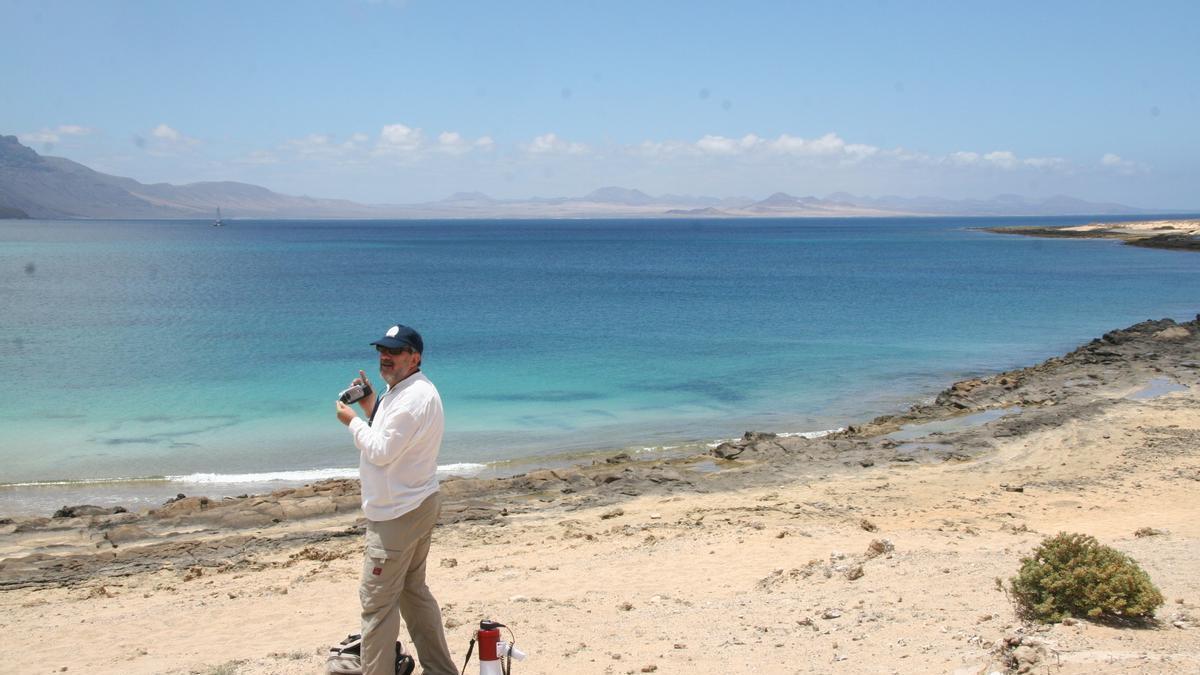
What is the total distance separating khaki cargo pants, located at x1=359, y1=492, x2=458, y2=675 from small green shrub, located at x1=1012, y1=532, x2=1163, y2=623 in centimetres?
394

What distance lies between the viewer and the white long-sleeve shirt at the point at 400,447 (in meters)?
4.71

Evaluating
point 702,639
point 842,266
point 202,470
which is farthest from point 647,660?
point 842,266

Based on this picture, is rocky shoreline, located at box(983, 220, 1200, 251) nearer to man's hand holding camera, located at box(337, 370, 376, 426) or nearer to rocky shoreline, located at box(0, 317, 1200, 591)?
rocky shoreline, located at box(0, 317, 1200, 591)

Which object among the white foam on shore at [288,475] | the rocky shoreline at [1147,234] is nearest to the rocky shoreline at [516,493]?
the white foam on shore at [288,475]

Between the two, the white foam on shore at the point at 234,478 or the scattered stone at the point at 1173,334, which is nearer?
the white foam on shore at the point at 234,478

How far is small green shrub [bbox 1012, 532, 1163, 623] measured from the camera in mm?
5926

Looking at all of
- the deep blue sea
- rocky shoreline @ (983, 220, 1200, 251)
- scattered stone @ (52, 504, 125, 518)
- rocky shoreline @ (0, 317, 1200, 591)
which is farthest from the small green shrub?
rocky shoreline @ (983, 220, 1200, 251)

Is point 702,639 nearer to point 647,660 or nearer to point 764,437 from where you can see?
point 647,660

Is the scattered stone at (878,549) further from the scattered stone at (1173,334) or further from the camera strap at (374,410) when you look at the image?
the scattered stone at (1173,334)

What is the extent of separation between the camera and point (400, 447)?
472 centimetres

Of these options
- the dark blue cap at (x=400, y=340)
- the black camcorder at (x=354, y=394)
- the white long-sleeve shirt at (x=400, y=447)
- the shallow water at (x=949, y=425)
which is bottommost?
the shallow water at (x=949, y=425)

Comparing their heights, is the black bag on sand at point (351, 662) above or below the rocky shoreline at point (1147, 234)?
below

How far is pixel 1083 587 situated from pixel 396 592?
4.43m

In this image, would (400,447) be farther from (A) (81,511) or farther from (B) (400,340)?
(A) (81,511)
